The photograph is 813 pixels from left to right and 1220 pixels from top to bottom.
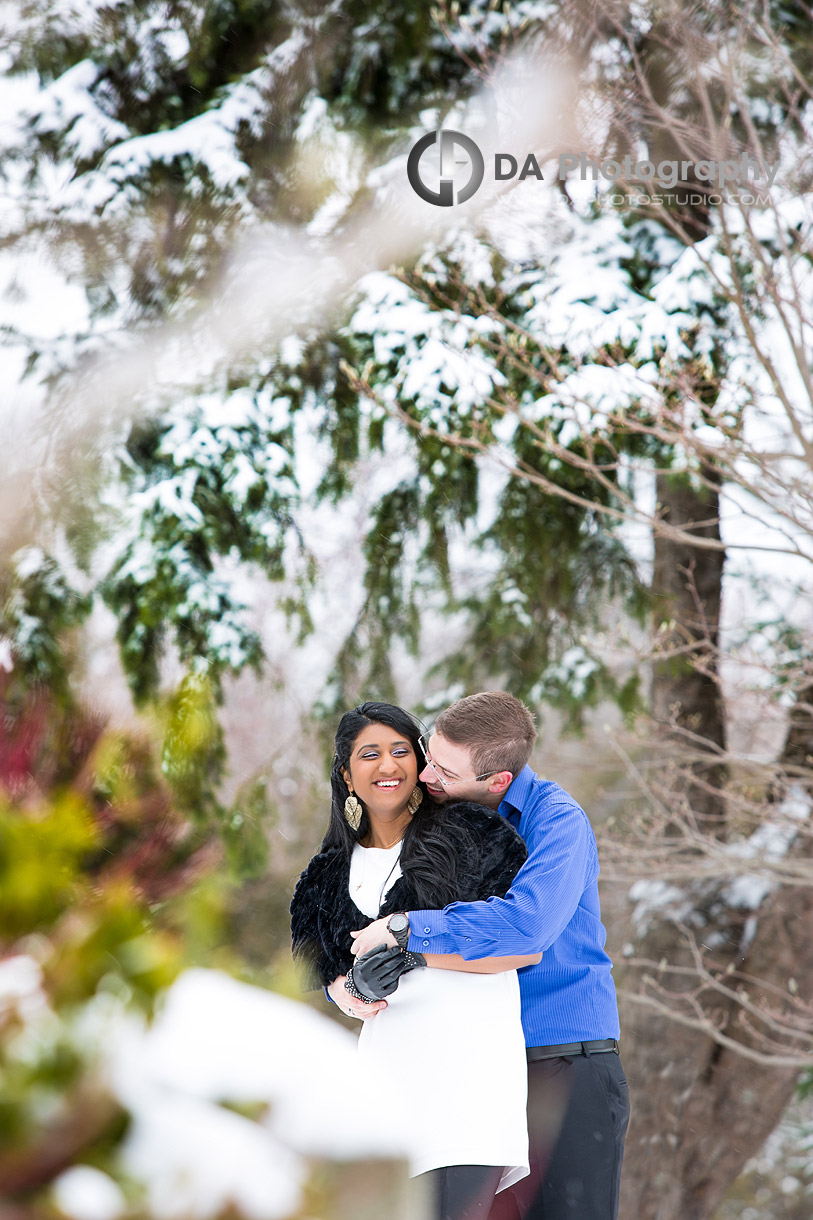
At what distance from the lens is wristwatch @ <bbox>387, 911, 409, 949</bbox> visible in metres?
1.69

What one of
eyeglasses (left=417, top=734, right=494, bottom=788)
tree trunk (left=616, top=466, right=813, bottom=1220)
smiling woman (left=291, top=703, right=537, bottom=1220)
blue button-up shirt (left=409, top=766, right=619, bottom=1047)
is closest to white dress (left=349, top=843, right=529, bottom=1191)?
smiling woman (left=291, top=703, right=537, bottom=1220)

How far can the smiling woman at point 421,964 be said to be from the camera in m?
1.64

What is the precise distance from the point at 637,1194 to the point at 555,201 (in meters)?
5.13

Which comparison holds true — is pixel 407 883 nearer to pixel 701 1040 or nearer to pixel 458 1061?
pixel 458 1061

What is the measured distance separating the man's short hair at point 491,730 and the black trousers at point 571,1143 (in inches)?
23.4

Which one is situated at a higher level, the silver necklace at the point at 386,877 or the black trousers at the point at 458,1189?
the silver necklace at the point at 386,877

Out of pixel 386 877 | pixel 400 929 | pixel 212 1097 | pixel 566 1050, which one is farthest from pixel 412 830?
pixel 212 1097

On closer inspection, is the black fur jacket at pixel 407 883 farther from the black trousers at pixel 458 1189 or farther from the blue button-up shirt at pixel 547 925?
the black trousers at pixel 458 1189

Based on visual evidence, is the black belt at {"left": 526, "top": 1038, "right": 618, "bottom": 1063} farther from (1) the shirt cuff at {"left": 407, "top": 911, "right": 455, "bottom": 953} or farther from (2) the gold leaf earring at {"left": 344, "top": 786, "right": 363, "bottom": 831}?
(2) the gold leaf earring at {"left": 344, "top": 786, "right": 363, "bottom": 831}

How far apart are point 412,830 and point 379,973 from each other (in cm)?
28

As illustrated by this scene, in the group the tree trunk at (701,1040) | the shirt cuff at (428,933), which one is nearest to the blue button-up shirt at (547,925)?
the shirt cuff at (428,933)

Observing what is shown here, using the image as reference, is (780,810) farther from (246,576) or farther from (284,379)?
(284,379)

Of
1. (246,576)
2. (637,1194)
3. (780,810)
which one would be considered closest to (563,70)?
(246,576)

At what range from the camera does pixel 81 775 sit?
856mm
